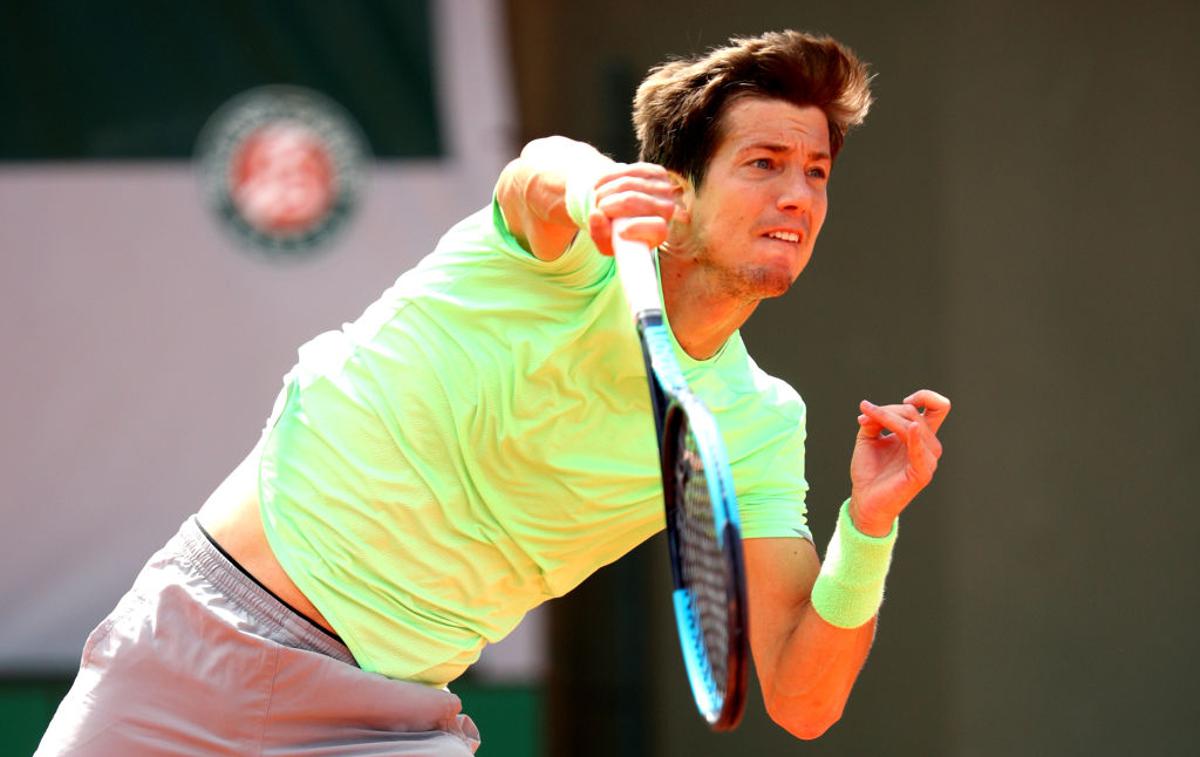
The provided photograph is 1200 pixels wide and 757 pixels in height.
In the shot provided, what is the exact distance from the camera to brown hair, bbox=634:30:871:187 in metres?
2.77

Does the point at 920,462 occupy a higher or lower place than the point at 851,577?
higher

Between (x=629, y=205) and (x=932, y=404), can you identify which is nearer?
(x=629, y=205)

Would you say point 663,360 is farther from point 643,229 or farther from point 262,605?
point 262,605

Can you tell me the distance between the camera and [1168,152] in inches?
194

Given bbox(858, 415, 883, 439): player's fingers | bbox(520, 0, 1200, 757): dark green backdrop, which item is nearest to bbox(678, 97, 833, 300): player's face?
bbox(858, 415, 883, 439): player's fingers

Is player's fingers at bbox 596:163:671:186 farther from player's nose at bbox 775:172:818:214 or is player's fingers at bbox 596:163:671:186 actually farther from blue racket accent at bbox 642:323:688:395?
player's nose at bbox 775:172:818:214

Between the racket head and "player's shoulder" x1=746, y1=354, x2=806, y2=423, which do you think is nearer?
the racket head

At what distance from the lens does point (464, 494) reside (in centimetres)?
268

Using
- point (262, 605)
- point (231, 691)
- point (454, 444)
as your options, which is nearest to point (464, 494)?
point (454, 444)

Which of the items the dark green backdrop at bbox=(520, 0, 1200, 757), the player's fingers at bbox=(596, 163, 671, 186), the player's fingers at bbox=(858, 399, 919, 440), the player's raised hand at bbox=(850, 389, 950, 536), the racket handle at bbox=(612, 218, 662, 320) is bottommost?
the dark green backdrop at bbox=(520, 0, 1200, 757)

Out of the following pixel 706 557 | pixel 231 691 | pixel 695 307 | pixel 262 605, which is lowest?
pixel 231 691

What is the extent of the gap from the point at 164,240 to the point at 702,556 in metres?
3.08

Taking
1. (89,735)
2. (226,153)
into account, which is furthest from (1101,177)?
(89,735)

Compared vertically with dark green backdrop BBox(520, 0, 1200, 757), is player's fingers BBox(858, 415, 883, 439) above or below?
above
